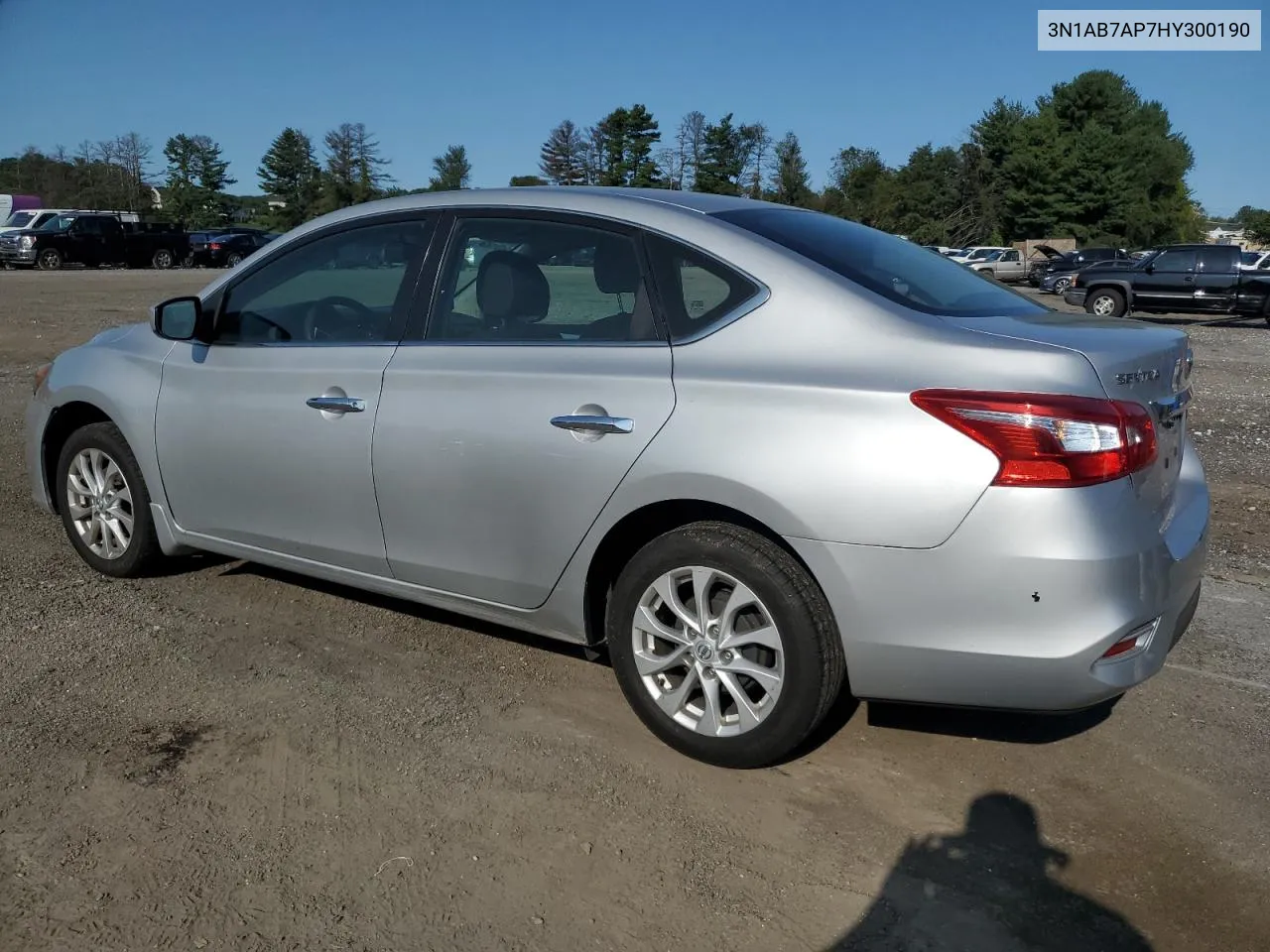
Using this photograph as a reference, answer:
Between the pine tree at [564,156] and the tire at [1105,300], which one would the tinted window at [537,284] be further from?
the pine tree at [564,156]

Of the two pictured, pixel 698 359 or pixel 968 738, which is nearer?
pixel 698 359

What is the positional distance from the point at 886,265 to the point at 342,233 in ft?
6.65

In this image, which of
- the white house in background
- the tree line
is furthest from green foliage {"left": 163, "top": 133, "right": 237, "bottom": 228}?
the white house in background

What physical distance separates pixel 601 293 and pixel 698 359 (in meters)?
0.53

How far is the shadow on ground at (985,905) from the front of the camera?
8.36 ft

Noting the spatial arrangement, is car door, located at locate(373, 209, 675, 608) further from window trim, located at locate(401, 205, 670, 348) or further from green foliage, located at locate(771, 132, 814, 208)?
green foliage, located at locate(771, 132, 814, 208)

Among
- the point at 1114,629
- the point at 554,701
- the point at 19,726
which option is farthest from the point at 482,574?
the point at 1114,629

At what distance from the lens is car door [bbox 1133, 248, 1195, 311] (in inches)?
936

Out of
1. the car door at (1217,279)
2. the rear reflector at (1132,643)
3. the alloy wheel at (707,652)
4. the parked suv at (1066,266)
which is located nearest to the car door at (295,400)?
the alloy wheel at (707,652)

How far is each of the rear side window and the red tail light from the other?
0.74m

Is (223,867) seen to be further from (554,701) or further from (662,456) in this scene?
(662,456)

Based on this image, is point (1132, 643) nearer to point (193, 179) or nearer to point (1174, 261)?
point (1174, 261)

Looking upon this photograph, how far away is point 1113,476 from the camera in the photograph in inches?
110

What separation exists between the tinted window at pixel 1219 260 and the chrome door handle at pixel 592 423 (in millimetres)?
23879
